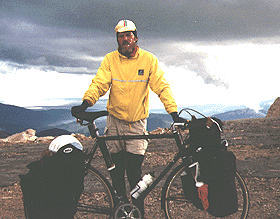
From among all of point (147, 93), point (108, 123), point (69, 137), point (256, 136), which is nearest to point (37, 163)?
point (69, 137)

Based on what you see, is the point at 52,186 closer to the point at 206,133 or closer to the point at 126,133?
the point at 126,133

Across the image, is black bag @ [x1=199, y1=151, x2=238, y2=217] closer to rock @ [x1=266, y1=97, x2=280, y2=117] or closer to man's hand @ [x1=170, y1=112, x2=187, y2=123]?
man's hand @ [x1=170, y1=112, x2=187, y2=123]

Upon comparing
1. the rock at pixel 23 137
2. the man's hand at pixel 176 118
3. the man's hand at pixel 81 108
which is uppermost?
the man's hand at pixel 81 108

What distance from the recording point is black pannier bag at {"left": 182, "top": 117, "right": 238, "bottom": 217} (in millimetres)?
2688

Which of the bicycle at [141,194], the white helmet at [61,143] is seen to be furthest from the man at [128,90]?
the white helmet at [61,143]

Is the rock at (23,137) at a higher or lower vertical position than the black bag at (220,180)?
lower

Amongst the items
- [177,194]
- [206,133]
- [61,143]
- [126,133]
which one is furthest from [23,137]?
[206,133]

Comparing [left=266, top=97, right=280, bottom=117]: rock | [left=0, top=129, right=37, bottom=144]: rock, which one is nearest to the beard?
[left=0, top=129, right=37, bottom=144]: rock

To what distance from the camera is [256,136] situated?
8250mm

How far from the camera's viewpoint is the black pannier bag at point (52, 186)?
269 cm

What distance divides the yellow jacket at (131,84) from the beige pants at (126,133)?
0.11m

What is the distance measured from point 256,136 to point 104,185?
7243 mm

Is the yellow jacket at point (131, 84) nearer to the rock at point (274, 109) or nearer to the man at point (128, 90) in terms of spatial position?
the man at point (128, 90)

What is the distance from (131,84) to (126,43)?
0.56 metres
